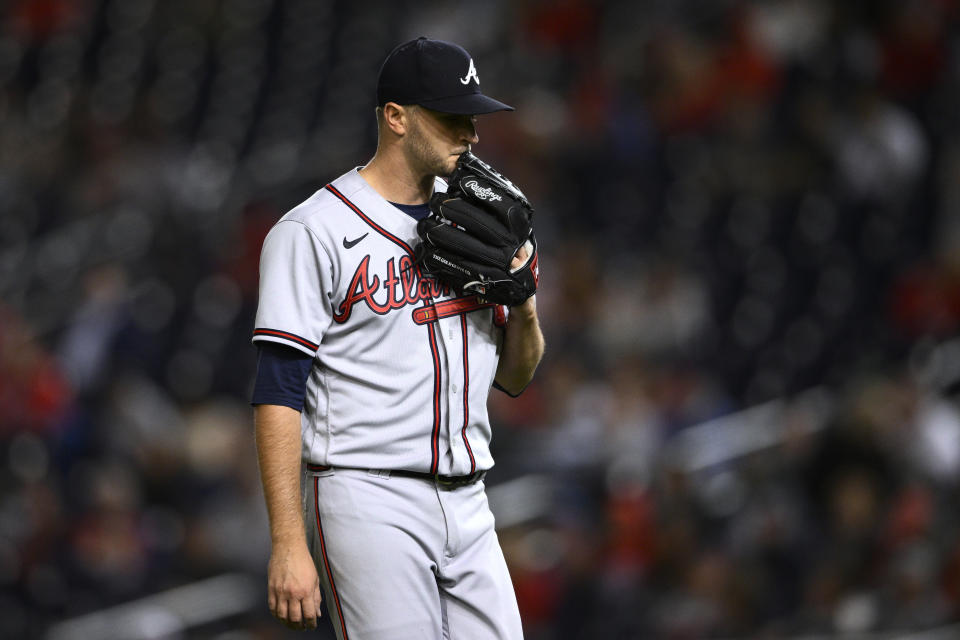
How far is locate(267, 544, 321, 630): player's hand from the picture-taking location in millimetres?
2201

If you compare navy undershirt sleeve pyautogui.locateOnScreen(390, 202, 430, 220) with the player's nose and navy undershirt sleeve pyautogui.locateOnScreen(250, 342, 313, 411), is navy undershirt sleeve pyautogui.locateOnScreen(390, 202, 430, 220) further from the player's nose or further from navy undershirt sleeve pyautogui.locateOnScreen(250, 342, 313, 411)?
navy undershirt sleeve pyautogui.locateOnScreen(250, 342, 313, 411)

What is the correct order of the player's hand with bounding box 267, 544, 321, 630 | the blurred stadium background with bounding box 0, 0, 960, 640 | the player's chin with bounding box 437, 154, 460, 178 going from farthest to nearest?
the blurred stadium background with bounding box 0, 0, 960, 640 → the player's chin with bounding box 437, 154, 460, 178 → the player's hand with bounding box 267, 544, 321, 630

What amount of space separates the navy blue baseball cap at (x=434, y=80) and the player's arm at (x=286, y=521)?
622 mm

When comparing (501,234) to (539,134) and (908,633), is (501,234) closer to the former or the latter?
(908,633)

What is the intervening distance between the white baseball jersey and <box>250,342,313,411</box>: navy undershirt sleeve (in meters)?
0.02

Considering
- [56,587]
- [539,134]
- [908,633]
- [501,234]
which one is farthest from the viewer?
[539,134]

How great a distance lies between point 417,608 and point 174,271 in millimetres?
5619

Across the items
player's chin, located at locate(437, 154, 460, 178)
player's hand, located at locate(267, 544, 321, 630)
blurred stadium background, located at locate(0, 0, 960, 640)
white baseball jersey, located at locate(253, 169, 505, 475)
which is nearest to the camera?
player's hand, located at locate(267, 544, 321, 630)

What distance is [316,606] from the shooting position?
2219 mm

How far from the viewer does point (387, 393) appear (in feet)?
7.79

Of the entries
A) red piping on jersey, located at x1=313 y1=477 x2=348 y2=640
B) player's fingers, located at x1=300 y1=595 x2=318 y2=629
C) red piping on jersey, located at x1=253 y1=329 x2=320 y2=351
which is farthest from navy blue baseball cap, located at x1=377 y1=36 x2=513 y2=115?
player's fingers, located at x1=300 y1=595 x2=318 y2=629

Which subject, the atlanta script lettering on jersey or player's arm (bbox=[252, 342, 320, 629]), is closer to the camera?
player's arm (bbox=[252, 342, 320, 629])

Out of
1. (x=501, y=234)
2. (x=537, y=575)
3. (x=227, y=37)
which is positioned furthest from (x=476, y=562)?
(x=227, y=37)

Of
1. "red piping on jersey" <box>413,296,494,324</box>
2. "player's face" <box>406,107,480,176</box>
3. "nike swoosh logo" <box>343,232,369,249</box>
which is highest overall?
"player's face" <box>406,107,480,176</box>
